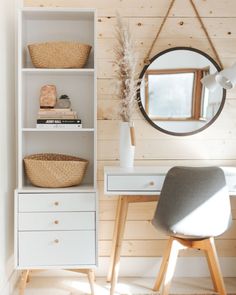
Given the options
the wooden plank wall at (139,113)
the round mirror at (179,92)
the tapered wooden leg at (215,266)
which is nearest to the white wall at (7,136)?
the wooden plank wall at (139,113)

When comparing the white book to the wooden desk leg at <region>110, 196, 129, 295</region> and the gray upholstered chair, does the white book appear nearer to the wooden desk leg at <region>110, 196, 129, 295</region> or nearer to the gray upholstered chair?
the wooden desk leg at <region>110, 196, 129, 295</region>

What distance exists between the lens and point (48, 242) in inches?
104

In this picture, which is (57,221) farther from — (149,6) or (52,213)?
(149,6)

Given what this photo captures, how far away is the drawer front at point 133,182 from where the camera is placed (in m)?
2.62

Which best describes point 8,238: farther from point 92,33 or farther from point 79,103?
point 92,33

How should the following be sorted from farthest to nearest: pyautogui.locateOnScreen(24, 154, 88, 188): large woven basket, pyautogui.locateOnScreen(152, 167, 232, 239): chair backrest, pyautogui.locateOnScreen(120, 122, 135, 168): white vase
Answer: pyautogui.locateOnScreen(120, 122, 135, 168): white vase < pyautogui.locateOnScreen(24, 154, 88, 188): large woven basket < pyautogui.locateOnScreen(152, 167, 232, 239): chair backrest

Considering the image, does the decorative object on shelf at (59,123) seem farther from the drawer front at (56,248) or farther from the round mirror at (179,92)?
the drawer front at (56,248)

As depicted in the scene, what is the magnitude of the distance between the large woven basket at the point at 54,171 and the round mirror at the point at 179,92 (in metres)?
0.63

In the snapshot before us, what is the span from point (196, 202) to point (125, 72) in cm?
94

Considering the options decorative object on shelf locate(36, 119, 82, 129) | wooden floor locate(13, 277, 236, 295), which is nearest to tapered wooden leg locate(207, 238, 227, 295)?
wooden floor locate(13, 277, 236, 295)

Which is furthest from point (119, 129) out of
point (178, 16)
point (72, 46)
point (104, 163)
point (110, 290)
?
point (110, 290)

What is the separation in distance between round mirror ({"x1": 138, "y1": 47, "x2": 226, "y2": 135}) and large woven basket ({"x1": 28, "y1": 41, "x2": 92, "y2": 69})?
19.2 inches

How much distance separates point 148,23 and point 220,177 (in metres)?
1.25

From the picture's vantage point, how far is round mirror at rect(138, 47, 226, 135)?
3027 mm
